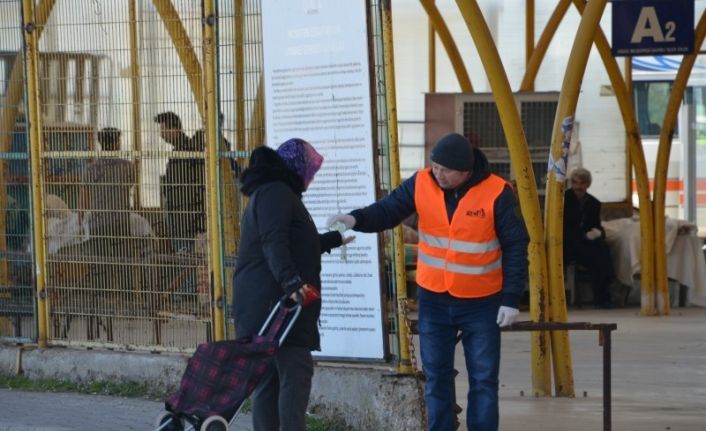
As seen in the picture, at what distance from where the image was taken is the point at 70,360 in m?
9.79

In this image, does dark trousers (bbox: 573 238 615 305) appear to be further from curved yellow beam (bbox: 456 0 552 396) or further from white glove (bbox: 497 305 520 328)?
white glove (bbox: 497 305 520 328)

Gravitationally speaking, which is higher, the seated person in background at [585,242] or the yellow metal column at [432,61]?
the yellow metal column at [432,61]

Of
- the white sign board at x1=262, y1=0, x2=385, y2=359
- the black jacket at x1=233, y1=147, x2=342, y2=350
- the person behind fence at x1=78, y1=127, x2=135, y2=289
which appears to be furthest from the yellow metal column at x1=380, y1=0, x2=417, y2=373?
the person behind fence at x1=78, y1=127, x2=135, y2=289

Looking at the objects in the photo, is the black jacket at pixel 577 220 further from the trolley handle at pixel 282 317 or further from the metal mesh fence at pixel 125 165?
the trolley handle at pixel 282 317

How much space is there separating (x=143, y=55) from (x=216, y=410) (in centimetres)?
353

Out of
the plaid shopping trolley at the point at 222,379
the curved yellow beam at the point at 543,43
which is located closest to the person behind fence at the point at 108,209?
the plaid shopping trolley at the point at 222,379

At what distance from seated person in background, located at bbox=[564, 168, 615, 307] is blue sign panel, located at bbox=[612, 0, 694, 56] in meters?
2.47

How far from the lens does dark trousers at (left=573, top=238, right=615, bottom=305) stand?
16922 mm

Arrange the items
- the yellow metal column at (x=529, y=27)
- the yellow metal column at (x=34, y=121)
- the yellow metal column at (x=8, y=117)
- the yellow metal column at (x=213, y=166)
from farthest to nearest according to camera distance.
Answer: the yellow metal column at (x=529, y=27)
the yellow metal column at (x=8, y=117)
the yellow metal column at (x=34, y=121)
the yellow metal column at (x=213, y=166)

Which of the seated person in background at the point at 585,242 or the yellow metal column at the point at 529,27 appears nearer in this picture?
the seated person in background at the point at 585,242

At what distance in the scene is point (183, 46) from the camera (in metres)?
8.99

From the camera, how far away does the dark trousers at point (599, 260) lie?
16.9m

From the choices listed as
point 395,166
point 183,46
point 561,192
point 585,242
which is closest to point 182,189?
point 183,46

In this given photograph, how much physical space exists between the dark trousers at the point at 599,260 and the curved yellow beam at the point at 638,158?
1355 mm
